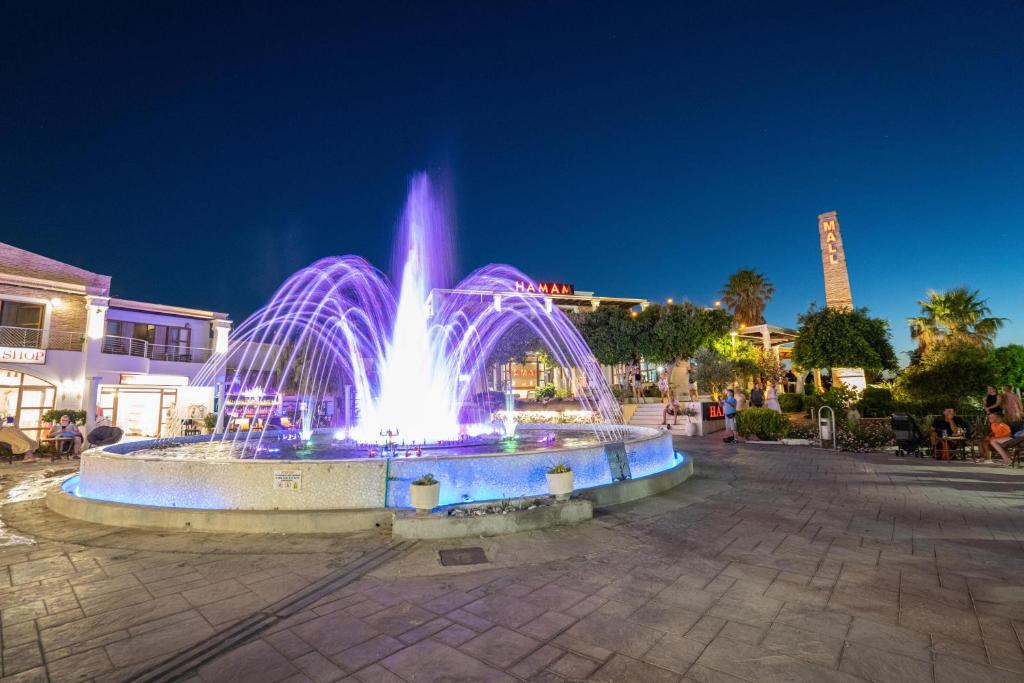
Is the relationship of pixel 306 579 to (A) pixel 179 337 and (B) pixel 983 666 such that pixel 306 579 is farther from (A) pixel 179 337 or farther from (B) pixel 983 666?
(A) pixel 179 337

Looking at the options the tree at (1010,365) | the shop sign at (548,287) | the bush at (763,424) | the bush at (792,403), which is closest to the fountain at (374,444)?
the bush at (763,424)

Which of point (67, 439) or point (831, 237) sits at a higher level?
point (831, 237)

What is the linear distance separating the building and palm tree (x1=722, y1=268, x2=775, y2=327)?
6579 cm

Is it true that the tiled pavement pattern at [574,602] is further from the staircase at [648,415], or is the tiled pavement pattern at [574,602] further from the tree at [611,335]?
the tree at [611,335]

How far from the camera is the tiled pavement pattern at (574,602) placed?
3.57 meters

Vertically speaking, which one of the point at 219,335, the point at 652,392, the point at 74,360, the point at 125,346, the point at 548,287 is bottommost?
the point at 652,392

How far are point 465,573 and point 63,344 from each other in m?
29.8

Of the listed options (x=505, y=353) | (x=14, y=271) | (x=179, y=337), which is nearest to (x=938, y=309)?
(x=505, y=353)

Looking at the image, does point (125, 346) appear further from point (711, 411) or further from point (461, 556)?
point (711, 411)

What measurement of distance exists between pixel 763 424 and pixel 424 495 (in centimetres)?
1909

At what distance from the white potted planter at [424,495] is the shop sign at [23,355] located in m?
26.6

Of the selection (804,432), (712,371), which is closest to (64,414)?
(804,432)

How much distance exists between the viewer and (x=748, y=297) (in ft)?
224

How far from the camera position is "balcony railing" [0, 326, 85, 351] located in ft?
76.2
